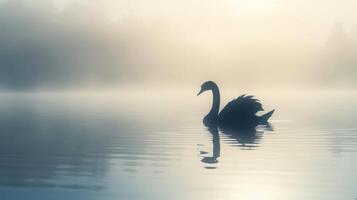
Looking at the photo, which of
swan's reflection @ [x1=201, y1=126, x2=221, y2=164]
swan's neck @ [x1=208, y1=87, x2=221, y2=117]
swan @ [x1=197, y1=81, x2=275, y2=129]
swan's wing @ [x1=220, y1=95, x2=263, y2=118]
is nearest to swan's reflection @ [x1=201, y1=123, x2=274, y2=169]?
swan's reflection @ [x1=201, y1=126, x2=221, y2=164]

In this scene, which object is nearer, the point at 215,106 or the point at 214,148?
the point at 214,148

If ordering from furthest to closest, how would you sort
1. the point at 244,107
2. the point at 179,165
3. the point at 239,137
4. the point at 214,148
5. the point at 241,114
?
the point at 241,114, the point at 244,107, the point at 239,137, the point at 214,148, the point at 179,165

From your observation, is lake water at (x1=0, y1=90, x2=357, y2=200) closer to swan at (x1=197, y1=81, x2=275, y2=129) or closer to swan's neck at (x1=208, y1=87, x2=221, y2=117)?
swan at (x1=197, y1=81, x2=275, y2=129)

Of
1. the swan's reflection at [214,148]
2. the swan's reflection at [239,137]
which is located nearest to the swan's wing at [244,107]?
the swan's reflection at [239,137]

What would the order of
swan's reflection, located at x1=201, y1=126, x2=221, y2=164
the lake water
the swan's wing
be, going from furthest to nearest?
the swan's wing, swan's reflection, located at x1=201, y1=126, x2=221, y2=164, the lake water

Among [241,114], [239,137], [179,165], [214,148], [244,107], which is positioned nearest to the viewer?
[179,165]

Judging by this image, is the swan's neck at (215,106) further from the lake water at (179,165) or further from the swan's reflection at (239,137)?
Result: the lake water at (179,165)

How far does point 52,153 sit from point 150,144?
4208 mm

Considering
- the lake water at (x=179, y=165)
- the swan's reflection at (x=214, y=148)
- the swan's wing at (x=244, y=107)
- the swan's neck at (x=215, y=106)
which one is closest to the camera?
the lake water at (x=179, y=165)

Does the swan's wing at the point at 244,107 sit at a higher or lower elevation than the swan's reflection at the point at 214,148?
higher

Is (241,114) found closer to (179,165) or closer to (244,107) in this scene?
(244,107)

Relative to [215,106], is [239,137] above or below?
below

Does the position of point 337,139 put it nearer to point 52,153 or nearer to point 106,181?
point 52,153

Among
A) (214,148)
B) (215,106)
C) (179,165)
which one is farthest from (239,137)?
(179,165)
